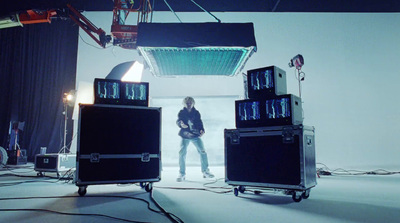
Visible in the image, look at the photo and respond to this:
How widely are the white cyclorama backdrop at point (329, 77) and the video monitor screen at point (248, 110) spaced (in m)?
3.57

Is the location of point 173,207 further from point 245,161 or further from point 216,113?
point 216,113

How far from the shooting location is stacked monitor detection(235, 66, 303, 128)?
2.46m

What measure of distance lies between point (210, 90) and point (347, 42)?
11.1 feet

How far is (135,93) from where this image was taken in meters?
2.80

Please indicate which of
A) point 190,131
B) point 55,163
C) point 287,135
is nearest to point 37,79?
point 55,163

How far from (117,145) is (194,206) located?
103 cm

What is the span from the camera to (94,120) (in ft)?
8.58

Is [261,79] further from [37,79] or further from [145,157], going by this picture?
[37,79]

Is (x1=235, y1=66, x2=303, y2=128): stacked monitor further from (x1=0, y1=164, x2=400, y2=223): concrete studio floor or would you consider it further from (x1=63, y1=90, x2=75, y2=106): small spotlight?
(x1=63, y1=90, x2=75, y2=106): small spotlight

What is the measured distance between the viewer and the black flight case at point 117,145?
256cm

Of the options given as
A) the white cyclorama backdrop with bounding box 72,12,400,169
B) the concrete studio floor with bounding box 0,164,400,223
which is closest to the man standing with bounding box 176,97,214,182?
the concrete studio floor with bounding box 0,164,400,223

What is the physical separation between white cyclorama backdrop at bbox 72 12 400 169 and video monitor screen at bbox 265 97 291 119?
374 cm

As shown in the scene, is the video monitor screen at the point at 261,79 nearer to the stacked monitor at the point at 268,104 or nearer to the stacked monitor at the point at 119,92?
the stacked monitor at the point at 268,104

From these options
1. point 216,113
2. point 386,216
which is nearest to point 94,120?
point 386,216
